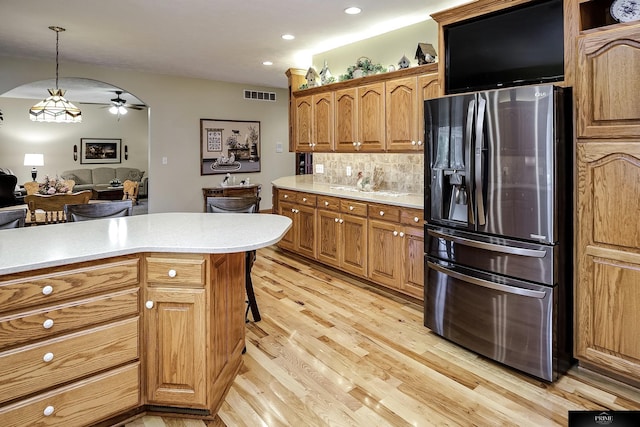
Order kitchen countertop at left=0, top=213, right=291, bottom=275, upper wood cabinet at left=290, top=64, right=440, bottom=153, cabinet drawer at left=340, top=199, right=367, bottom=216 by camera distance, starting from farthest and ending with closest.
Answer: cabinet drawer at left=340, top=199, right=367, bottom=216
upper wood cabinet at left=290, top=64, right=440, bottom=153
kitchen countertop at left=0, top=213, right=291, bottom=275

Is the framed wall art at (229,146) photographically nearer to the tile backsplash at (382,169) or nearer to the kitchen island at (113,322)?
the tile backsplash at (382,169)

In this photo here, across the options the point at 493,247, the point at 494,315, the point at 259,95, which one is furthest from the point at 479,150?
the point at 259,95

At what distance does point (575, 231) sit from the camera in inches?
92.8

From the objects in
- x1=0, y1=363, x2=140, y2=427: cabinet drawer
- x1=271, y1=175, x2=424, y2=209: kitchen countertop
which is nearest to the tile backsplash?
x1=271, y1=175, x2=424, y2=209: kitchen countertop

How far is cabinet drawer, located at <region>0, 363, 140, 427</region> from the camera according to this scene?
166 centimetres

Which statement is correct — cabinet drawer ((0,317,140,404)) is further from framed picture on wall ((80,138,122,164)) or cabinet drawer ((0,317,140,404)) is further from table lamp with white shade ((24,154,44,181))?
framed picture on wall ((80,138,122,164))

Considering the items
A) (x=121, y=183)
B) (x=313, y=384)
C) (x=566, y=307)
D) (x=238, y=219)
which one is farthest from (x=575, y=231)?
(x=121, y=183)

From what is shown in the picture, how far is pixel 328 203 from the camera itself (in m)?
4.43

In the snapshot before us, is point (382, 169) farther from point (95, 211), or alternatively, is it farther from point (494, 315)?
point (95, 211)

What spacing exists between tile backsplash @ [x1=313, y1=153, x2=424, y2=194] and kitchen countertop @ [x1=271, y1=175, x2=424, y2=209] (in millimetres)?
128

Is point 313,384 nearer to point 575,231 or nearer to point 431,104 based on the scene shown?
point 575,231

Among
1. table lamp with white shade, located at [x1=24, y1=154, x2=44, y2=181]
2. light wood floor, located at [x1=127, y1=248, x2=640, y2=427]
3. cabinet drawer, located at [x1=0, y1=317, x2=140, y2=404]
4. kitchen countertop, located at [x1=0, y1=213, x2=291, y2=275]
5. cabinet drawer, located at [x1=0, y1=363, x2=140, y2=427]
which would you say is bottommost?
light wood floor, located at [x1=127, y1=248, x2=640, y2=427]

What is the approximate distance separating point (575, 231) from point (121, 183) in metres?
11.0

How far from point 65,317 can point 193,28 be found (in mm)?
3568
